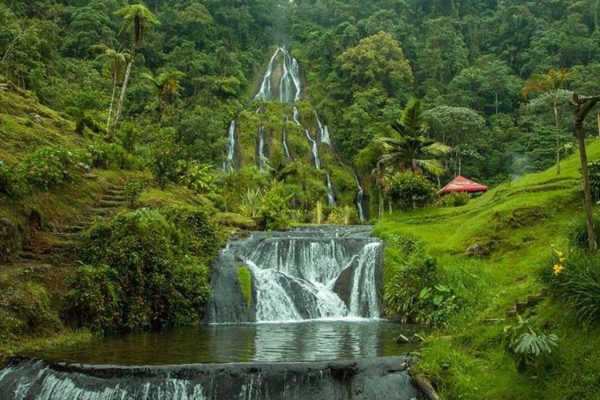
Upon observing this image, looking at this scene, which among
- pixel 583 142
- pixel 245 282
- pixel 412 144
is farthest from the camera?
pixel 412 144

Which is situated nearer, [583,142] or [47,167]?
[583,142]

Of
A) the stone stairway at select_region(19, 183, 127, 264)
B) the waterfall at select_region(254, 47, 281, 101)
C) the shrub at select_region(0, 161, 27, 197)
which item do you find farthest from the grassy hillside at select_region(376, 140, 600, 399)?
the waterfall at select_region(254, 47, 281, 101)

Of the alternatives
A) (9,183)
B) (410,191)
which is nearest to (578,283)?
(9,183)

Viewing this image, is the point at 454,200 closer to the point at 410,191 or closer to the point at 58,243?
the point at 410,191

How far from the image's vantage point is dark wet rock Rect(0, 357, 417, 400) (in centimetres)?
771

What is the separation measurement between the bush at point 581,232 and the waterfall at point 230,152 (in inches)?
1419

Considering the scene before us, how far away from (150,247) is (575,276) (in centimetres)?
985

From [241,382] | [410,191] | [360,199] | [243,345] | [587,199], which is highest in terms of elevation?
[360,199]

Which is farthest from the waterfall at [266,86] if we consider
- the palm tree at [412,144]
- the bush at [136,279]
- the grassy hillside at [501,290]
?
the bush at [136,279]

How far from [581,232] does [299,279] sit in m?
9.65

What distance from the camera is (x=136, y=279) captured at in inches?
511

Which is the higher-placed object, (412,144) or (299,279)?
(412,144)

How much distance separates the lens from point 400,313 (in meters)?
14.1

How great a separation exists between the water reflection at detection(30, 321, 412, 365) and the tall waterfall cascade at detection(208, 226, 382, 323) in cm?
174
